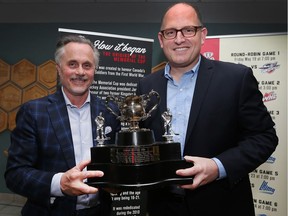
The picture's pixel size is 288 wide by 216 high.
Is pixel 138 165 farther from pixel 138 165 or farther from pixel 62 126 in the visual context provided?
pixel 62 126

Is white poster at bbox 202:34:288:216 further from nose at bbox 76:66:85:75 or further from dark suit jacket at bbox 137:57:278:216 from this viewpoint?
nose at bbox 76:66:85:75

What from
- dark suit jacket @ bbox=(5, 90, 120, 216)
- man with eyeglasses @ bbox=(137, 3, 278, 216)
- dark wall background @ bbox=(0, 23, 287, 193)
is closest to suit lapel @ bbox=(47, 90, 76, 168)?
dark suit jacket @ bbox=(5, 90, 120, 216)

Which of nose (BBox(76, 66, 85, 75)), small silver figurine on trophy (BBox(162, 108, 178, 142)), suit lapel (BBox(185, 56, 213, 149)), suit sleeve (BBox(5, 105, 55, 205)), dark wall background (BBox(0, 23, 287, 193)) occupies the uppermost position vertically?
dark wall background (BBox(0, 23, 287, 193))

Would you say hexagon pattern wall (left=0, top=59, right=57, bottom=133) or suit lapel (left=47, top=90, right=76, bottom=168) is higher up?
hexagon pattern wall (left=0, top=59, right=57, bottom=133)

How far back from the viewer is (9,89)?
382 cm

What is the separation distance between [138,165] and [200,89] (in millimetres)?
461

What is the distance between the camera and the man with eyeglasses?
1.21m

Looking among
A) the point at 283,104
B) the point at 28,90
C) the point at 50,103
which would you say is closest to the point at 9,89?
the point at 28,90

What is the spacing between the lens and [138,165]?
1.06m

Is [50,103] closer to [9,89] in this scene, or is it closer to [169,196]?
[169,196]

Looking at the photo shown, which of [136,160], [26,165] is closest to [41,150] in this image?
[26,165]

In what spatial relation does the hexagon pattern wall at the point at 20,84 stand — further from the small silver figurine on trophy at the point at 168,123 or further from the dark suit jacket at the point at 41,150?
the small silver figurine on trophy at the point at 168,123

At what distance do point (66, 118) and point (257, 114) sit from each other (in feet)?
2.85

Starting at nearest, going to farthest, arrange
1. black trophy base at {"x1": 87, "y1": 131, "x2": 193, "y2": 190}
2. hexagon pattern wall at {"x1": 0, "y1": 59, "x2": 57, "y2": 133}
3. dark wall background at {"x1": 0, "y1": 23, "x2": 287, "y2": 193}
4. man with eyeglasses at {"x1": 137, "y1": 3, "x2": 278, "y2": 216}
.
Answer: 1. black trophy base at {"x1": 87, "y1": 131, "x2": 193, "y2": 190}
2. man with eyeglasses at {"x1": 137, "y1": 3, "x2": 278, "y2": 216}
3. dark wall background at {"x1": 0, "y1": 23, "x2": 287, "y2": 193}
4. hexagon pattern wall at {"x1": 0, "y1": 59, "x2": 57, "y2": 133}
